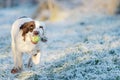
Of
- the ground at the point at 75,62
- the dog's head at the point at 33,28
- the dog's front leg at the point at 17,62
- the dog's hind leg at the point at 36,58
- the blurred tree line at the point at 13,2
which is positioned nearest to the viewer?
the dog's head at the point at 33,28

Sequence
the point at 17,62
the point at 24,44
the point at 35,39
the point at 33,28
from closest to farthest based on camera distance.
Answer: the point at 33,28 → the point at 35,39 → the point at 24,44 → the point at 17,62

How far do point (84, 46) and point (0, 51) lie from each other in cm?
254

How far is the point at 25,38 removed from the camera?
30.6 ft

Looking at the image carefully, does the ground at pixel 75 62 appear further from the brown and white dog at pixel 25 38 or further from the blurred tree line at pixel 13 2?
the blurred tree line at pixel 13 2

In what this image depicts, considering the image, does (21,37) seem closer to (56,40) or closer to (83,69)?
(83,69)

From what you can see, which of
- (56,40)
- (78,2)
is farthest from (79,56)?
(78,2)

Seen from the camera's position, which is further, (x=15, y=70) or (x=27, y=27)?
(x=15, y=70)

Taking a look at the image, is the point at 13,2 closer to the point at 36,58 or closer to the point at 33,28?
the point at 36,58

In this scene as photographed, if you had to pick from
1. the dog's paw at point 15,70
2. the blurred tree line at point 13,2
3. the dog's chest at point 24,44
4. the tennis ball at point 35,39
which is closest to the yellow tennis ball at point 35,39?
the tennis ball at point 35,39

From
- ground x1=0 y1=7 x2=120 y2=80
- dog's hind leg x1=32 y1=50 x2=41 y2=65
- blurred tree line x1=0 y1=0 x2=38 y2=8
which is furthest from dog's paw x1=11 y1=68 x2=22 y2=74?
blurred tree line x1=0 y1=0 x2=38 y2=8

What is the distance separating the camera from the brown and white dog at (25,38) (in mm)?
9109

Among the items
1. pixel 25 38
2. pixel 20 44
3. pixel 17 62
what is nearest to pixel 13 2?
pixel 17 62

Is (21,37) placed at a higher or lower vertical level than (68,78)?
higher

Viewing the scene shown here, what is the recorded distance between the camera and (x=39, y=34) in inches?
360
